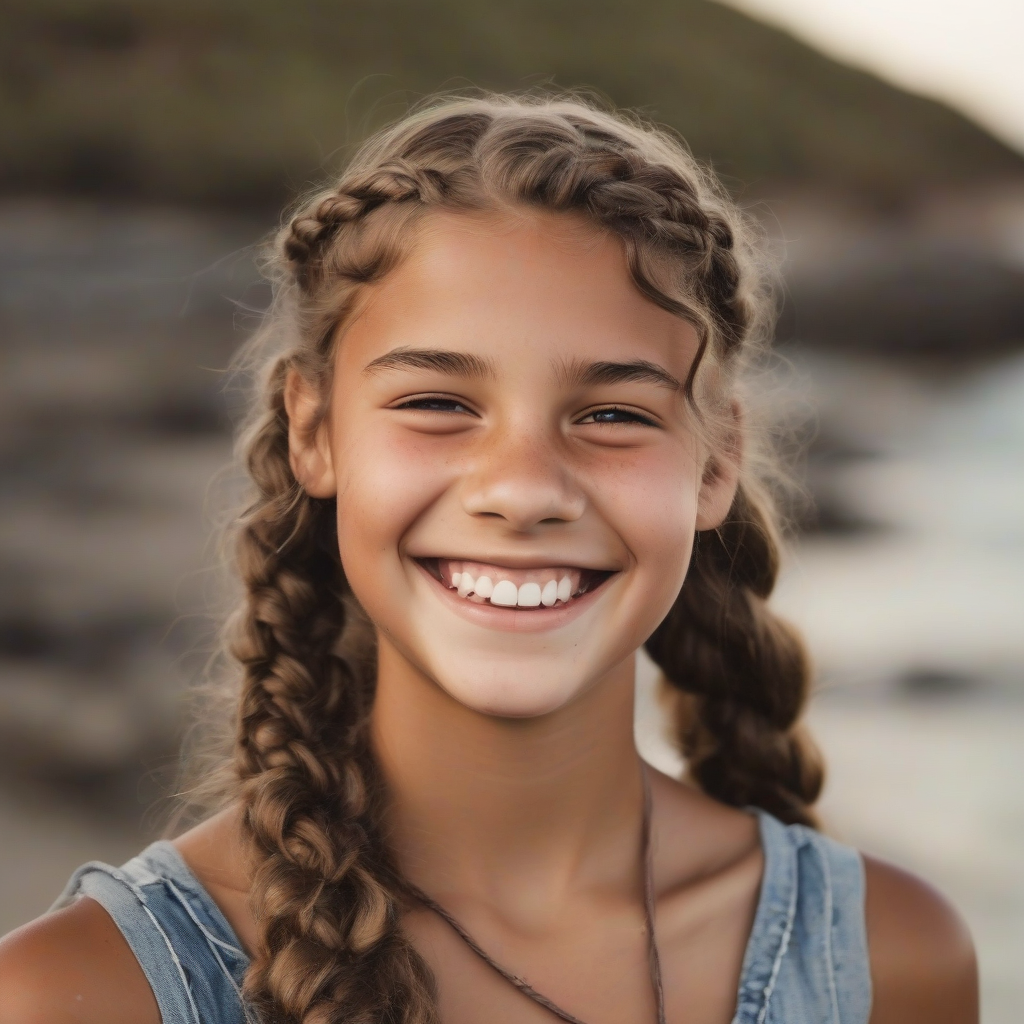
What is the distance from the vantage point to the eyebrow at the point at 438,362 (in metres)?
1.67

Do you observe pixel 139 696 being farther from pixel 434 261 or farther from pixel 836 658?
pixel 434 261

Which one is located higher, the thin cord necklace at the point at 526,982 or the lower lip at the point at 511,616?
the lower lip at the point at 511,616

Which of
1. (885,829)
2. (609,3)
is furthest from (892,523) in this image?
(609,3)

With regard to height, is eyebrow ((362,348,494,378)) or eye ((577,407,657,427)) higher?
eyebrow ((362,348,494,378))

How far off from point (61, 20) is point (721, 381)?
25.6 ft

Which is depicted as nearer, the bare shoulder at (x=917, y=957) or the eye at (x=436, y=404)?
the eye at (x=436, y=404)

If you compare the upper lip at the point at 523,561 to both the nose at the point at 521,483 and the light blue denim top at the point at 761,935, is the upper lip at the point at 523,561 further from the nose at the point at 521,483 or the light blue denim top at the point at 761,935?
the light blue denim top at the point at 761,935

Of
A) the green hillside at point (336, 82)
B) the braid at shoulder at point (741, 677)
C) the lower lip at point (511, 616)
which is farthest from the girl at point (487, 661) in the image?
the green hillside at point (336, 82)

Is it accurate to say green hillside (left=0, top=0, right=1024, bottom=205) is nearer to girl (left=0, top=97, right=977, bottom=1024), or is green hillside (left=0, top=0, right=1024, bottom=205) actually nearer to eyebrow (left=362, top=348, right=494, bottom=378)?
girl (left=0, top=97, right=977, bottom=1024)

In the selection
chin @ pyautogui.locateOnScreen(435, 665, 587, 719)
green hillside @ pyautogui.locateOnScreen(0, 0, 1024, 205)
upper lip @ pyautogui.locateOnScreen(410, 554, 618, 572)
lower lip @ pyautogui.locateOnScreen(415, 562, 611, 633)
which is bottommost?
chin @ pyautogui.locateOnScreen(435, 665, 587, 719)

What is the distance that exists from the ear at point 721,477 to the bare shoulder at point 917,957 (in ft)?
1.80

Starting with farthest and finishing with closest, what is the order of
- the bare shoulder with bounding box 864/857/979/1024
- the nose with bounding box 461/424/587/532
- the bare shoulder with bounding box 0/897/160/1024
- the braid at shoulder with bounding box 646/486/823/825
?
1. the braid at shoulder with bounding box 646/486/823/825
2. the bare shoulder with bounding box 864/857/979/1024
3. the nose with bounding box 461/424/587/532
4. the bare shoulder with bounding box 0/897/160/1024

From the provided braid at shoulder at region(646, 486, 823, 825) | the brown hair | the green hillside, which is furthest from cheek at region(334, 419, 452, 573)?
the green hillside

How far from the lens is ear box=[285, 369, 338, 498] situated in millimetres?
1913
